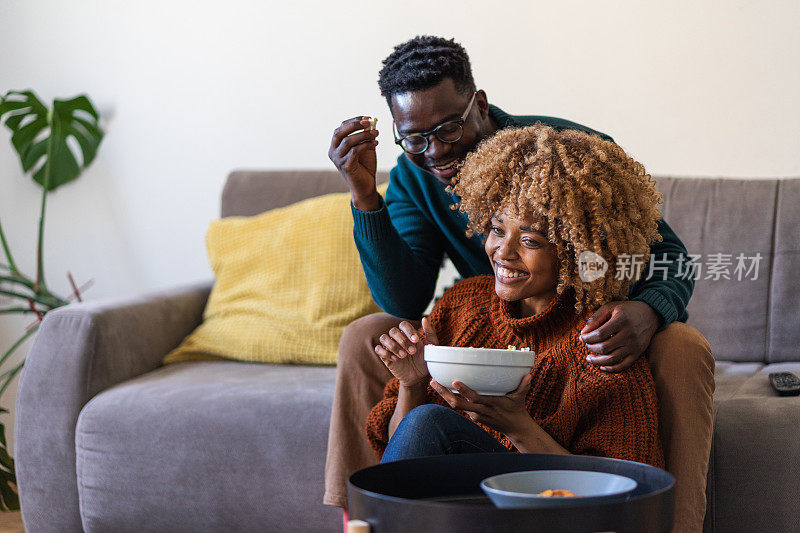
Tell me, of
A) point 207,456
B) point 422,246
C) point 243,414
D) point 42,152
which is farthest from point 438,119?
point 42,152

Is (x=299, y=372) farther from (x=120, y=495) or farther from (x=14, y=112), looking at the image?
(x=14, y=112)

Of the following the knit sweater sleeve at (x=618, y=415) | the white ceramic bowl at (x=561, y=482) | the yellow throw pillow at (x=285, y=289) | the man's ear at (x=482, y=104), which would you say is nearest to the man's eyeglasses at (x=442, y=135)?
the man's ear at (x=482, y=104)

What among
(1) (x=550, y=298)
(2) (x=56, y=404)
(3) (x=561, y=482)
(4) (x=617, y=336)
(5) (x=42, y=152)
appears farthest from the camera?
(5) (x=42, y=152)

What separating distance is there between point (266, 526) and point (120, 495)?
1.04ft

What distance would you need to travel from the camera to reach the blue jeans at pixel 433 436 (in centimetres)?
110

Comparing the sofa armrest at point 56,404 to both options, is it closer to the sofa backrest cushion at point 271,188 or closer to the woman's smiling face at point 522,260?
the sofa backrest cushion at point 271,188

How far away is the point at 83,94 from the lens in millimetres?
2795

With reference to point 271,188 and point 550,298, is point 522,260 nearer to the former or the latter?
point 550,298

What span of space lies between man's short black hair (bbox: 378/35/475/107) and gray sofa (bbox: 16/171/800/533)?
0.63 m

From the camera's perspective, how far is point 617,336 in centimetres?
122

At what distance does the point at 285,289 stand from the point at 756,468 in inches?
44.0

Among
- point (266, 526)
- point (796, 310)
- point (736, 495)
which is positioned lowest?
point (266, 526)

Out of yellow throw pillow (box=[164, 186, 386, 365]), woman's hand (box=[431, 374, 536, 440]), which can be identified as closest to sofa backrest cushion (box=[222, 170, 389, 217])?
yellow throw pillow (box=[164, 186, 386, 365])

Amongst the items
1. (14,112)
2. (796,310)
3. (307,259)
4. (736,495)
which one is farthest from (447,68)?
(14,112)
